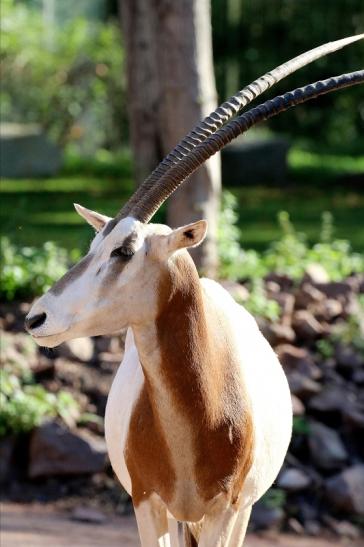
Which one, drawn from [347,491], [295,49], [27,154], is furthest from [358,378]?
[295,49]

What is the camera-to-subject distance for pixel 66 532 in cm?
657

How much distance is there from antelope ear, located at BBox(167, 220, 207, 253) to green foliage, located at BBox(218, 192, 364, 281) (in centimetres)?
481

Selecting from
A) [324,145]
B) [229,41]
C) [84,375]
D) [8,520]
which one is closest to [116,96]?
[229,41]

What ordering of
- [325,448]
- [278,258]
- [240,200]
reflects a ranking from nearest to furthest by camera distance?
[325,448]
[278,258]
[240,200]

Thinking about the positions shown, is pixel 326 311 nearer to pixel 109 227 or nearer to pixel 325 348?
pixel 325 348

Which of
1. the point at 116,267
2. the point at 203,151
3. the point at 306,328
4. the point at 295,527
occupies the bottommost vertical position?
the point at 295,527

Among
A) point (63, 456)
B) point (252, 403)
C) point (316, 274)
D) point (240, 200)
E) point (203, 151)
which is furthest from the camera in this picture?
point (240, 200)

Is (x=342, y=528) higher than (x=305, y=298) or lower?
lower

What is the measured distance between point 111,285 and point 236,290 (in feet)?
14.9

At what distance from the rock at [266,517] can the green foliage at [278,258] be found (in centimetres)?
194

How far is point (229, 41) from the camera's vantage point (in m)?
21.4

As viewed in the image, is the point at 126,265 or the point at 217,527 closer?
the point at 126,265

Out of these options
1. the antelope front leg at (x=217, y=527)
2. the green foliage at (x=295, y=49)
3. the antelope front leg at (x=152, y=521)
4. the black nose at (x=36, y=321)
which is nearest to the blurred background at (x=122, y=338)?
the black nose at (x=36, y=321)

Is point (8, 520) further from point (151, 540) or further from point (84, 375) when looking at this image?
point (151, 540)
